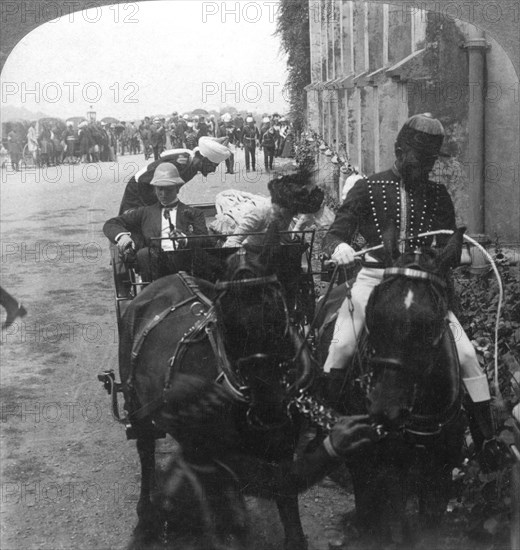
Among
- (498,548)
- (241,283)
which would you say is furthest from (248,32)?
(498,548)

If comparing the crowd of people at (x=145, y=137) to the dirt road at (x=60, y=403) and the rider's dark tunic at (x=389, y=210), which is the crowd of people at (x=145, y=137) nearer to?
the dirt road at (x=60, y=403)

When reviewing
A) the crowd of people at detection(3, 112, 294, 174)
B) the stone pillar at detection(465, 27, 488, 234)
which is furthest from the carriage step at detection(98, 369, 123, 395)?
the stone pillar at detection(465, 27, 488, 234)

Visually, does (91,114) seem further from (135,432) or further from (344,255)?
(135,432)

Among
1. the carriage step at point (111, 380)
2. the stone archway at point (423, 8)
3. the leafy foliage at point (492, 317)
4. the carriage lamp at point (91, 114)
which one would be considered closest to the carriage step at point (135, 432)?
the carriage step at point (111, 380)

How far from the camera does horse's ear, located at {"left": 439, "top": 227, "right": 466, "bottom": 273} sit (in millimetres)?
4348

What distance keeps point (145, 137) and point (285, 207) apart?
1653 millimetres

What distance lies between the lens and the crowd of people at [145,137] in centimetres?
550

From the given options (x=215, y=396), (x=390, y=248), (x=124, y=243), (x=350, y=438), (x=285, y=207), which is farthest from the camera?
(x=124, y=243)

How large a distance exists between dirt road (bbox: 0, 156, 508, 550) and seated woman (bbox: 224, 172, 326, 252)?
0.58 ft

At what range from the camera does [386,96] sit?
6.57 m

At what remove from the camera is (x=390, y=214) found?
5020mm
